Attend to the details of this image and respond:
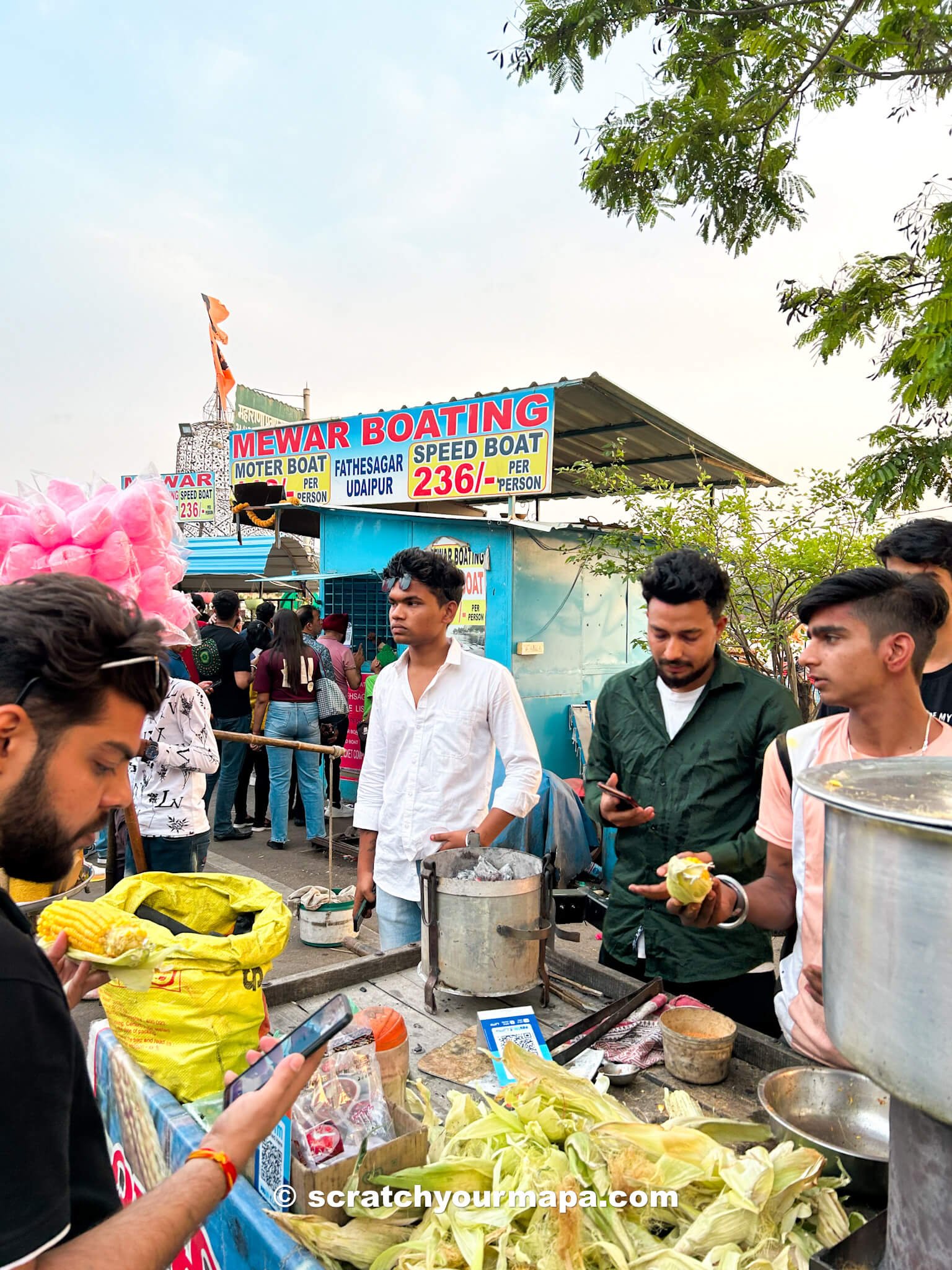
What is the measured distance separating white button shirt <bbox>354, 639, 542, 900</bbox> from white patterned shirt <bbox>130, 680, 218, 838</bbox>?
44.1 inches

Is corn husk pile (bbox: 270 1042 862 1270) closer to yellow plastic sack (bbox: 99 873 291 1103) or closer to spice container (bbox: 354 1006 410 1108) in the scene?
spice container (bbox: 354 1006 410 1108)

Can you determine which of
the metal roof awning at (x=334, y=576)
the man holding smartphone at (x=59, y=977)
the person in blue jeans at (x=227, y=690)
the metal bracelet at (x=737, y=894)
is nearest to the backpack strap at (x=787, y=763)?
the metal bracelet at (x=737, y=894)

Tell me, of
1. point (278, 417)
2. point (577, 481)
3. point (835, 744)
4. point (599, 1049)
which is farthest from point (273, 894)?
point (278, 417)

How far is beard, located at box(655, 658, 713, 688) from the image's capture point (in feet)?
8.90

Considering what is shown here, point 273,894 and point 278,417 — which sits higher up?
point 278,417

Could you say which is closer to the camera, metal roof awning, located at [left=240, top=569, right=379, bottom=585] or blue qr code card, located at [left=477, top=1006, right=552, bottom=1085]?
blue qr code card, located at [left=477, top=1006, right=552, bottom=1085]

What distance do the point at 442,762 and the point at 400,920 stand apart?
64 centimetres

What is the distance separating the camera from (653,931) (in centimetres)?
262

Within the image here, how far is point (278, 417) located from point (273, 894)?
22316 millimetres

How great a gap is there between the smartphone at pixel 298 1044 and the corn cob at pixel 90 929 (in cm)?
41

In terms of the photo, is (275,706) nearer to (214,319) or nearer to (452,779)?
(452,779)

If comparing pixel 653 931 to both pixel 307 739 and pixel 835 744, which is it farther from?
pixel 307 739

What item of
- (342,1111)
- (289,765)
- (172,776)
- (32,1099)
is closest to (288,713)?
(289,765)

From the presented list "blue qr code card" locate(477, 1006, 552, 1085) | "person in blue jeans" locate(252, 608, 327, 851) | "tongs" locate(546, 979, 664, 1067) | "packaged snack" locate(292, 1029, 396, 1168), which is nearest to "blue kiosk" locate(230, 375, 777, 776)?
"person in blue jeans" locate(252, 608, 327, 851)
